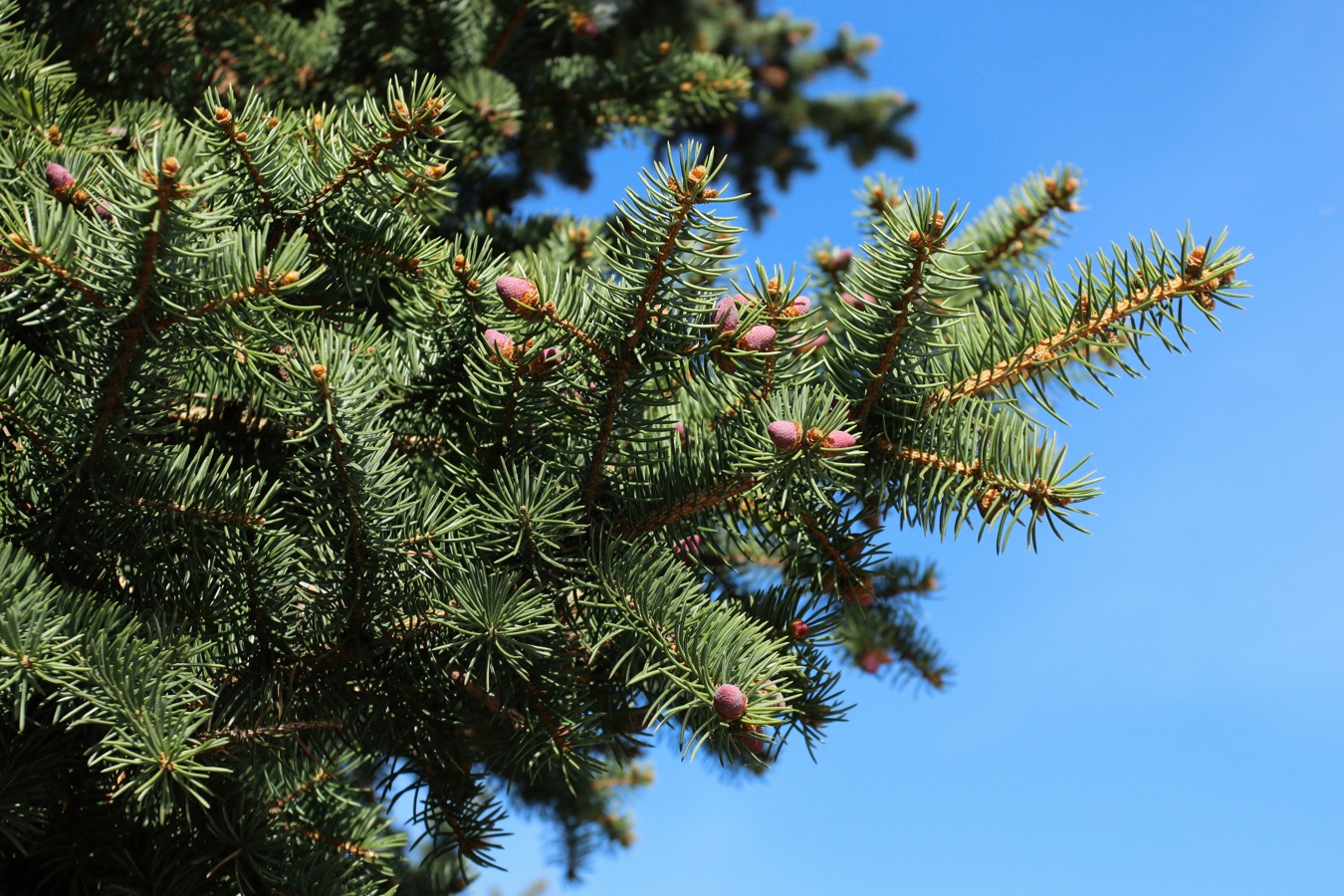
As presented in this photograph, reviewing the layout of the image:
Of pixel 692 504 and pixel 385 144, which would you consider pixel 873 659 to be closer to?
pixel 692 504

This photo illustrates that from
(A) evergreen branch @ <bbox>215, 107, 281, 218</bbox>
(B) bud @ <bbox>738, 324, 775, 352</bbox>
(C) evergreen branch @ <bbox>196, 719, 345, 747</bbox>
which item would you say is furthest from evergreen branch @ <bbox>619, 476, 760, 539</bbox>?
(A) evergreen branch @ <bbox>215, 107, 281, 218</bbox>

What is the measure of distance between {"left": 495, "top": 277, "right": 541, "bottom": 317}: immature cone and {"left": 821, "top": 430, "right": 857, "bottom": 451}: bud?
29cm

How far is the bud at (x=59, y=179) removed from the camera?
99 cm

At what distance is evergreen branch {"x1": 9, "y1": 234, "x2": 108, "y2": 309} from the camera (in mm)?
788

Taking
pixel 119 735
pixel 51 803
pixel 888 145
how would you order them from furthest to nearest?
pixel 888 145, pixel 51 803, pixel 119 735

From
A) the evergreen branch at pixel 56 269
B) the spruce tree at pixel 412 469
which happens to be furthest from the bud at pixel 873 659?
the evergreen branch at pixel 56 269

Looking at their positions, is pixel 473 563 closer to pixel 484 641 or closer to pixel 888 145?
pixel 484 641

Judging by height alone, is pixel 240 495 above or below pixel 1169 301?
below

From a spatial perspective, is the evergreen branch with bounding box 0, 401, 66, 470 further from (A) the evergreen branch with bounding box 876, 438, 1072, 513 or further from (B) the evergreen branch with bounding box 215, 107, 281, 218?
(A) the evergreen branch with bounding box 876, 438, 1072, 513

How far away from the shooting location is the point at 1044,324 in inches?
40.4

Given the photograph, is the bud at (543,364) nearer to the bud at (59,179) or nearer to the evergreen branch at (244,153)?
the evergreen branch at (244,153)

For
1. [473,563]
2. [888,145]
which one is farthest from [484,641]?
[888,145]

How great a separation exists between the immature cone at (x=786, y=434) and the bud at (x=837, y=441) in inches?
0.9

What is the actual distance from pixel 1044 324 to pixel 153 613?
33.9 inches
